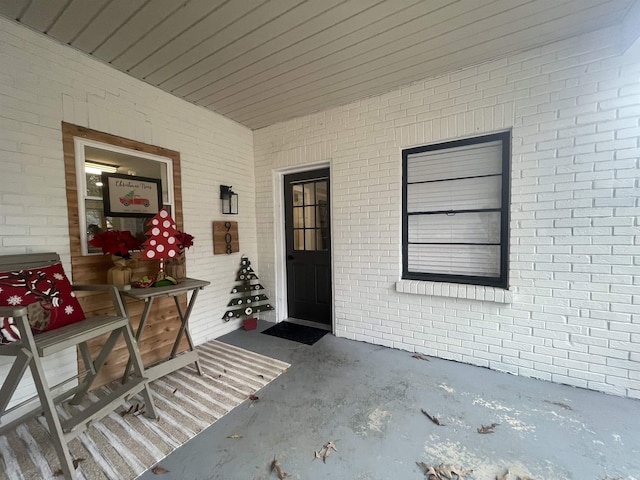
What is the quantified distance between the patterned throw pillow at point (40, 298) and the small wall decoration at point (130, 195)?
66cm

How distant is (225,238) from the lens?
3.22 metres

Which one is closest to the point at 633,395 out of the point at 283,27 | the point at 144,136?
the point at 283,27

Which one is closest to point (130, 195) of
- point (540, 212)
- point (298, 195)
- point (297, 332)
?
point (298, 195)

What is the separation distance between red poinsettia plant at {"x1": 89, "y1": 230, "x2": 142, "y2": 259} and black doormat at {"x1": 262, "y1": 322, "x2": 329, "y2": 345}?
1.86 m

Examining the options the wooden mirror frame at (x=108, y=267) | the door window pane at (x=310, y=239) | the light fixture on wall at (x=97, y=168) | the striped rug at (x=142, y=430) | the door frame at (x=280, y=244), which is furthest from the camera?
the door frame at (x=280, y=244)

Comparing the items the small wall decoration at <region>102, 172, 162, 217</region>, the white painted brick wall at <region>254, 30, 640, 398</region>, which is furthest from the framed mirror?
the white painted brick wall at <region>254, 30, 640, 398</region>

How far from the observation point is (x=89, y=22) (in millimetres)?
1769

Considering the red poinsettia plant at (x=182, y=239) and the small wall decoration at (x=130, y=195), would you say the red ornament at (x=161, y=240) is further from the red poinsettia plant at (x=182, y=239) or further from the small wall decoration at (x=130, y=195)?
the small wall decoration at (x=130, y=195)

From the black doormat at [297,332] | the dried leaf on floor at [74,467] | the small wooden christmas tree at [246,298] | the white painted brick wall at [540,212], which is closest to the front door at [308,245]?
the black doormat at [297,332]

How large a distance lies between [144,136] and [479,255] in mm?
3428

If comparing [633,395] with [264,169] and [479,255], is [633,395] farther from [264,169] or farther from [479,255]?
[264,169]

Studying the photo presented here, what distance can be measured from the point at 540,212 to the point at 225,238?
10.5 feet

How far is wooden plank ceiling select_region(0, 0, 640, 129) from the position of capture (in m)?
1.66

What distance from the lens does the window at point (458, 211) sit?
2.32m
